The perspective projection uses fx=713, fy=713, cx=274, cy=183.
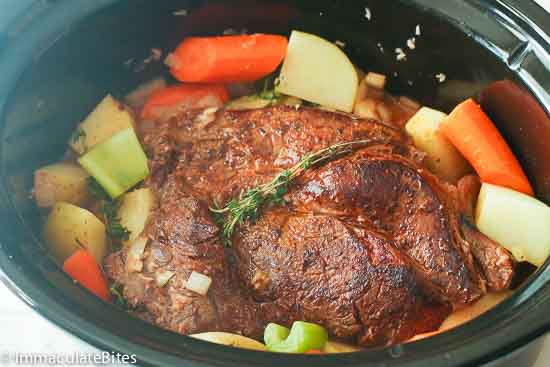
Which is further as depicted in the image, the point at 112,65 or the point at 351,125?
the point at 112,65

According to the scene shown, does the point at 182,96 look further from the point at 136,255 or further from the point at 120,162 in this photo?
the point at 136,255

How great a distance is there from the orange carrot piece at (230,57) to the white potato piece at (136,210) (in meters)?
0.76

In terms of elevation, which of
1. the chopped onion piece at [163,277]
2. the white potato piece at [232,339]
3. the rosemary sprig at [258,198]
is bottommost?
the chopped onion piece at [163,277]

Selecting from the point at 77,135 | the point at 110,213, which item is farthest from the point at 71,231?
the point at 77,135

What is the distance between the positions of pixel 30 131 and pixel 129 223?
0.57 m

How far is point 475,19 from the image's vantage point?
10.1ft

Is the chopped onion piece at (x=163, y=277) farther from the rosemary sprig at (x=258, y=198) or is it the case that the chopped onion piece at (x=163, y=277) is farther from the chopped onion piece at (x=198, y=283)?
the rosemary sprig at (x=258, y=198)

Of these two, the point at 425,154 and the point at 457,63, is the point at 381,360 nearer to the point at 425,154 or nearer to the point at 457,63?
the point at 425,154

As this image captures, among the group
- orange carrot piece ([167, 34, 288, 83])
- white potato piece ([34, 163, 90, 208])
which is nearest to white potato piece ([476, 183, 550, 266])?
orange carrot piece ([167, 34, 288, 83])

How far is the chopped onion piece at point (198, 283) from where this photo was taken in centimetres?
264

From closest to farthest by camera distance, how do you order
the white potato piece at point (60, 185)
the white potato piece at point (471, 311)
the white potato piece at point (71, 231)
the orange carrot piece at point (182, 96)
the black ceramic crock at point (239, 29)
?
the black ceramic crock at point (239, 29)
the white potato piece at point (471, 311)
the white potato piece at point (71, 231)
the white potato piece at point (60, 185)
the orange carrot piece at point (182, 96)

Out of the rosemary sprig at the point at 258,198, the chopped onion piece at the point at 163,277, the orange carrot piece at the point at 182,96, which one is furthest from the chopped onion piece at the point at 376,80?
the chopped onion piece at the point at 163,277

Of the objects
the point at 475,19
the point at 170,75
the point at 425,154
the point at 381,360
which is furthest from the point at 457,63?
the point at 381,360

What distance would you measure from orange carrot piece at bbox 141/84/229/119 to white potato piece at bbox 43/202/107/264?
2.45ft
